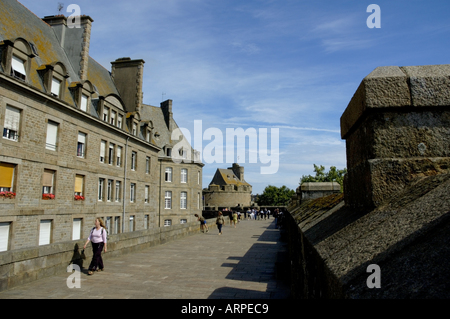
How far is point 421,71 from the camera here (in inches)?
89.0

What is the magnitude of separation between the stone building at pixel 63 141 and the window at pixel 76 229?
6 centimetres

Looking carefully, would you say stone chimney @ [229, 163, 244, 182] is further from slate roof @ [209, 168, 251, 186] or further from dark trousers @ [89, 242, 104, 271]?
dark trousers @ [89, 242, 104, 271]

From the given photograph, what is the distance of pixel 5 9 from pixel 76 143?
28.3 ft

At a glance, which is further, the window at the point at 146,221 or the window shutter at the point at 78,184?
the window at the point at 146,221

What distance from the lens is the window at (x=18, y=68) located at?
16609 mm

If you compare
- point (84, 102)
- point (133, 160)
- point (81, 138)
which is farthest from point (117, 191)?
point (84, 102)

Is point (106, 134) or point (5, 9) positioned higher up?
point (5, 9)

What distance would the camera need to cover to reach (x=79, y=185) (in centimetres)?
2097

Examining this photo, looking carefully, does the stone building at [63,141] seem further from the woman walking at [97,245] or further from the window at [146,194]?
the woman walking at [97,245]

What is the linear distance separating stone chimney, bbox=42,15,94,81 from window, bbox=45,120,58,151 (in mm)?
6878

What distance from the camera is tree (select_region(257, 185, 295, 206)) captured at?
373 feet

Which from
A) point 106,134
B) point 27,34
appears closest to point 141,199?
point 106,134

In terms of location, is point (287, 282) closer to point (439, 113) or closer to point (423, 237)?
point (439, 113)

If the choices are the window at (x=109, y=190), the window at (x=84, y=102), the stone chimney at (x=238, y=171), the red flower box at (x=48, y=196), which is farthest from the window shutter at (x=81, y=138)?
the stone chimney at (x=238, y=171)
